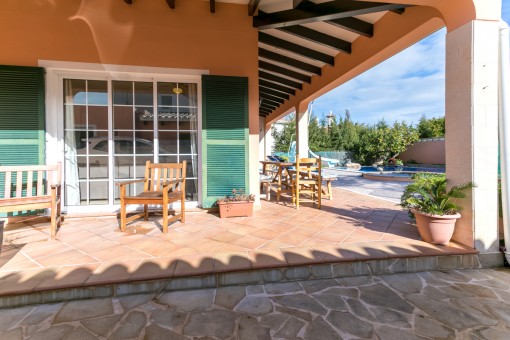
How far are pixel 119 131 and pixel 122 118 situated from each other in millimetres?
197

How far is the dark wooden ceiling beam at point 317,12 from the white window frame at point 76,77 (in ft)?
3.86

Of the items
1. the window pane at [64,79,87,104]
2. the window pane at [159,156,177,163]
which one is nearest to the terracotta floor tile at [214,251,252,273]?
the window pane at [159,156,177,163]

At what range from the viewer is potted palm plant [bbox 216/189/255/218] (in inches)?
131

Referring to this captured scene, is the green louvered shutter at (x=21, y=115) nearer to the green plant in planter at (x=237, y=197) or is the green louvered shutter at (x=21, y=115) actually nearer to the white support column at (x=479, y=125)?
the green plant in planter at (x=237, y=197)

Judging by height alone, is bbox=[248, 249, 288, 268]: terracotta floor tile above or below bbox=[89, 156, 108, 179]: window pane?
below

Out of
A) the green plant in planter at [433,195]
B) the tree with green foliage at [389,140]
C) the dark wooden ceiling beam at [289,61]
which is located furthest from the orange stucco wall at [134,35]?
the tree with green foliage at [389,140]

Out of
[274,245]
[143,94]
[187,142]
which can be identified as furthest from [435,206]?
[143,94]

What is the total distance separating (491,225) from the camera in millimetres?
2305

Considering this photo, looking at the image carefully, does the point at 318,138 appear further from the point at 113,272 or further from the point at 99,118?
the point at 113,272

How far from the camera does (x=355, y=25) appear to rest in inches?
142

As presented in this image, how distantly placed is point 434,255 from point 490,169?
39.6 inches

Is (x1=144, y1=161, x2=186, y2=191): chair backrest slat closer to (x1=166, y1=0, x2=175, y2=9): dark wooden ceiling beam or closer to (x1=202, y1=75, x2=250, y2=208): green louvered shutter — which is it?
(x1=202, y1=75, x2=250, y2=208): green louvered shutter

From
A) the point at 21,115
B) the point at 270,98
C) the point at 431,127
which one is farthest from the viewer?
the point at 431,127

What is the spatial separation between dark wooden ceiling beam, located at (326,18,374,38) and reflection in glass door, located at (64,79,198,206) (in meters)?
2.34
